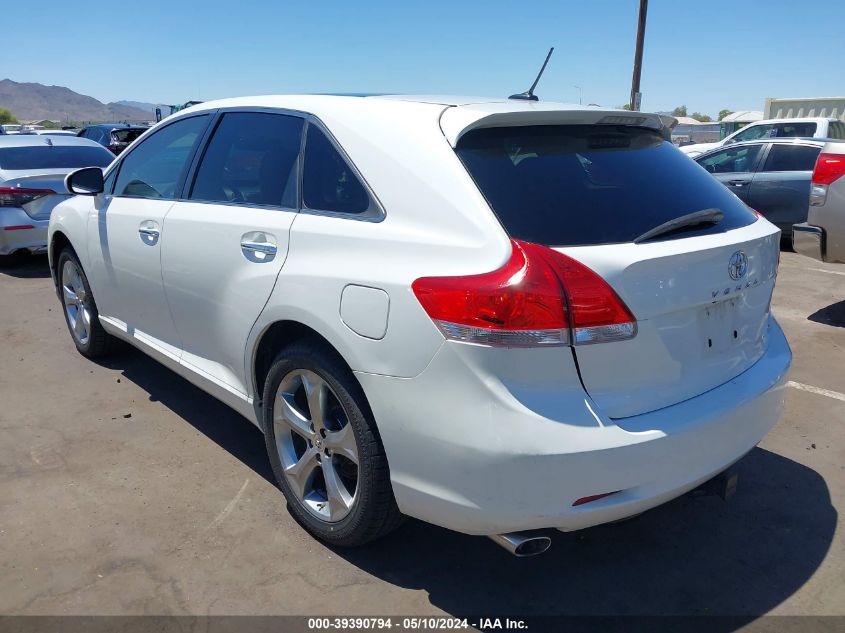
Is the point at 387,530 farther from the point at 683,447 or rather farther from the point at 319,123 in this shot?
the point at 319,123

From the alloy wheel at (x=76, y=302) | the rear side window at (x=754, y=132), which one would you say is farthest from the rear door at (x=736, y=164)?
the alloy wheel at (x=76, y=302)

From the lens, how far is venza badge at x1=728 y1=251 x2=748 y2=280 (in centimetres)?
247

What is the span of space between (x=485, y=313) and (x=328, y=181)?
1.00 m

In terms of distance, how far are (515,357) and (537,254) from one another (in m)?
0.33

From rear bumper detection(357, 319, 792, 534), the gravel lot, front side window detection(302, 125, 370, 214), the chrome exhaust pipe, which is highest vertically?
front side window detection(302, 125, 370, 214)

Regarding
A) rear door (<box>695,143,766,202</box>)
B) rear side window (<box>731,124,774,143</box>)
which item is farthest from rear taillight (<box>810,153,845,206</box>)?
rear side window (<box>731,124,774,143</box>)

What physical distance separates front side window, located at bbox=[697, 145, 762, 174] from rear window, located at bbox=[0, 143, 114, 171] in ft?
26.8

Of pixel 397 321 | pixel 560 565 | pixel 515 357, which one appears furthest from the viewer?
pixel 560 565

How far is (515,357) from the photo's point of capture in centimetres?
210

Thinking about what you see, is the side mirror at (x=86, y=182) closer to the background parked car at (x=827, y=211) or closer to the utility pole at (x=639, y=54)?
the background parked car at (x=827, y=211)

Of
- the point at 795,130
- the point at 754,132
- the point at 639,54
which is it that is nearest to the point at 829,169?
the point at 795,130

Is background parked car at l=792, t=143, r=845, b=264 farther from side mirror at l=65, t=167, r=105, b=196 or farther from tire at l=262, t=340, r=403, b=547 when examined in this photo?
side mirror at l=65, t=167, r=105, b=196

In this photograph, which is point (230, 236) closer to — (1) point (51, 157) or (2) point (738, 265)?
(2) point (738, 265)

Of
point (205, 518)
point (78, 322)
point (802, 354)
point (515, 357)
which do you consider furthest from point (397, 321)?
point (802, 354)
